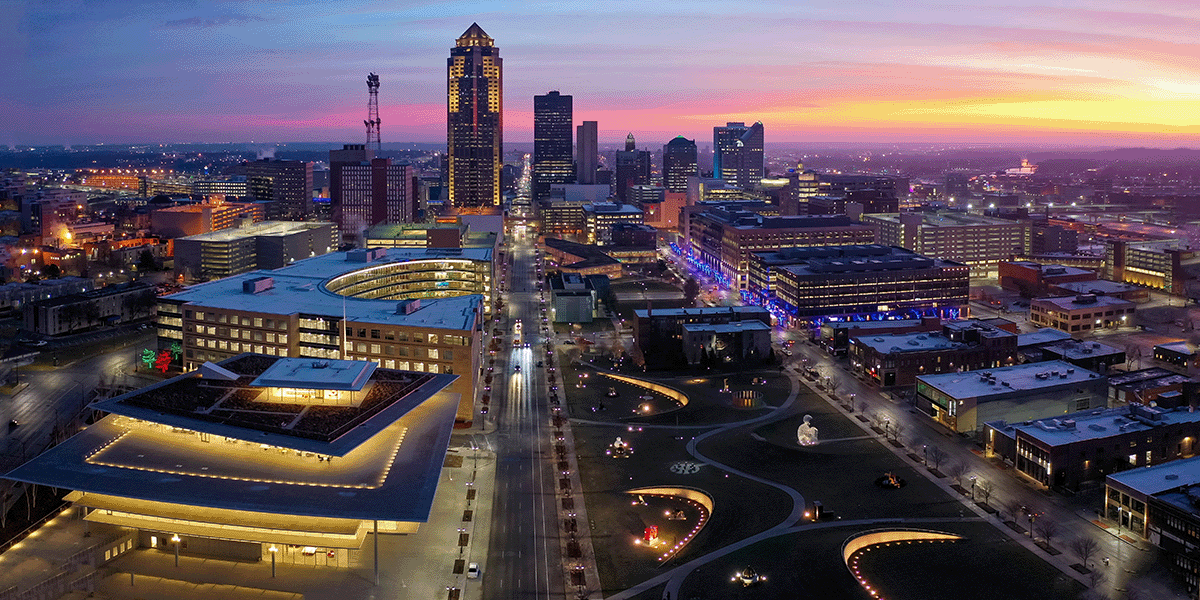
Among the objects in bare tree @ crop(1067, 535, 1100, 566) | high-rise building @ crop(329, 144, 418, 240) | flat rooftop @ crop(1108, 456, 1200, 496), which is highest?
high-rise building @ crop(329, 144, 418, 240)

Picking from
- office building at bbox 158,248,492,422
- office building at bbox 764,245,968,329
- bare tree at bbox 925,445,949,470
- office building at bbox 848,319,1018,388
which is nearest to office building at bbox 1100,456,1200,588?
bare tree at bbox 925,445,949,470

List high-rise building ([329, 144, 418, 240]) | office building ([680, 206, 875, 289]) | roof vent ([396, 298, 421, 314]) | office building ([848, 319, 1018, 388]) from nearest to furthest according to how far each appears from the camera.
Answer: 1. roof vent ([396, 298, 421, 314])
2. office building ([848, 319, 1018, 388])
3. office building ([680, 206, 875, 289])
4. high-rise building ([329, 144, 418, 240])

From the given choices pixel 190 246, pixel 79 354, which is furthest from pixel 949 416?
pixel 190 246

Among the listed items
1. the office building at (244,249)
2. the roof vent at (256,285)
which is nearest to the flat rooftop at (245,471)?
the roof vent at (256,285)

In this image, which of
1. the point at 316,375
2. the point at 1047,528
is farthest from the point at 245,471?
the point at 1047,528

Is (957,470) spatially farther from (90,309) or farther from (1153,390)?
(90,309)

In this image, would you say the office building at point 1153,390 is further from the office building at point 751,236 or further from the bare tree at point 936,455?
the office building at point 751,236

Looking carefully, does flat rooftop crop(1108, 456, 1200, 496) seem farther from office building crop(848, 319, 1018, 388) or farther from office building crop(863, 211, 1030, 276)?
office building crop(863, 211, 1030, 276)

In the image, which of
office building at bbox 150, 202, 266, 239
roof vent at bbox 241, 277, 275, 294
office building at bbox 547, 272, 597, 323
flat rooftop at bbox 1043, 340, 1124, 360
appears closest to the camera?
flat rooftop at bbox 1043, 340, 1124, 360
